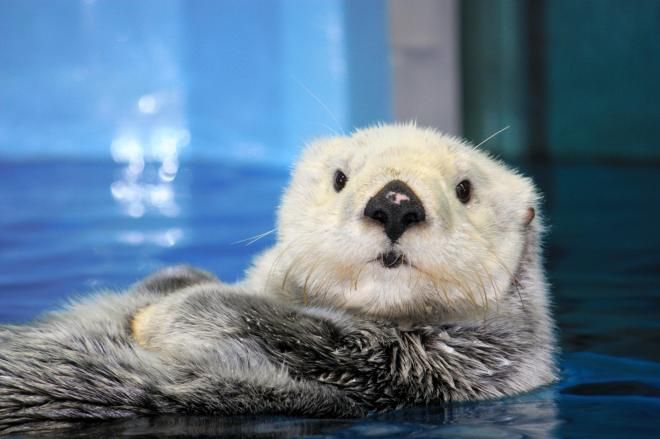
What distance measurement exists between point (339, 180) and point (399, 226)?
59cm

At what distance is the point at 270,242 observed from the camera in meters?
7.35

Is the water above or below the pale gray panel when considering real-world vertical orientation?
below

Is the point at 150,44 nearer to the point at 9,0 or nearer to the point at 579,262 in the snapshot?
the point at 9,0

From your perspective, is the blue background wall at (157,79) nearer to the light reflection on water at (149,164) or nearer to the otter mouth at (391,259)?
the light reflection on water at (149,164)

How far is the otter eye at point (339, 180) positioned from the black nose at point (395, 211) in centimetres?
49

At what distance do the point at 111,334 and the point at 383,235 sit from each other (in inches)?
34.6

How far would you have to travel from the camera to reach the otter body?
297 cm

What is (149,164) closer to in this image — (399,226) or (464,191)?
(464,191)

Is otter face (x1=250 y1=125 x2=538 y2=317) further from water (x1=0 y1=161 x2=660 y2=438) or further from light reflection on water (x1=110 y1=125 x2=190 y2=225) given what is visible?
light reflection on water (x1=110 y1=125 x2=190 y2=225)

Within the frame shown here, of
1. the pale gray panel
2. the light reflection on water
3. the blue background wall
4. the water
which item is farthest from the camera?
the blue background wall

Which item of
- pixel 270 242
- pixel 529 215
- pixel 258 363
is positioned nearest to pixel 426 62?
pixel 270 242

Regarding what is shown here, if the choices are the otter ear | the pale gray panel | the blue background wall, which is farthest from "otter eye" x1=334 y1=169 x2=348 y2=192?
the blue background wall

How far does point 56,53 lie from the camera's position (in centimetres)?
1038

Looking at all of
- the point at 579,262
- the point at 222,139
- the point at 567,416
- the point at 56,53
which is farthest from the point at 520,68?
the point at 567,416
